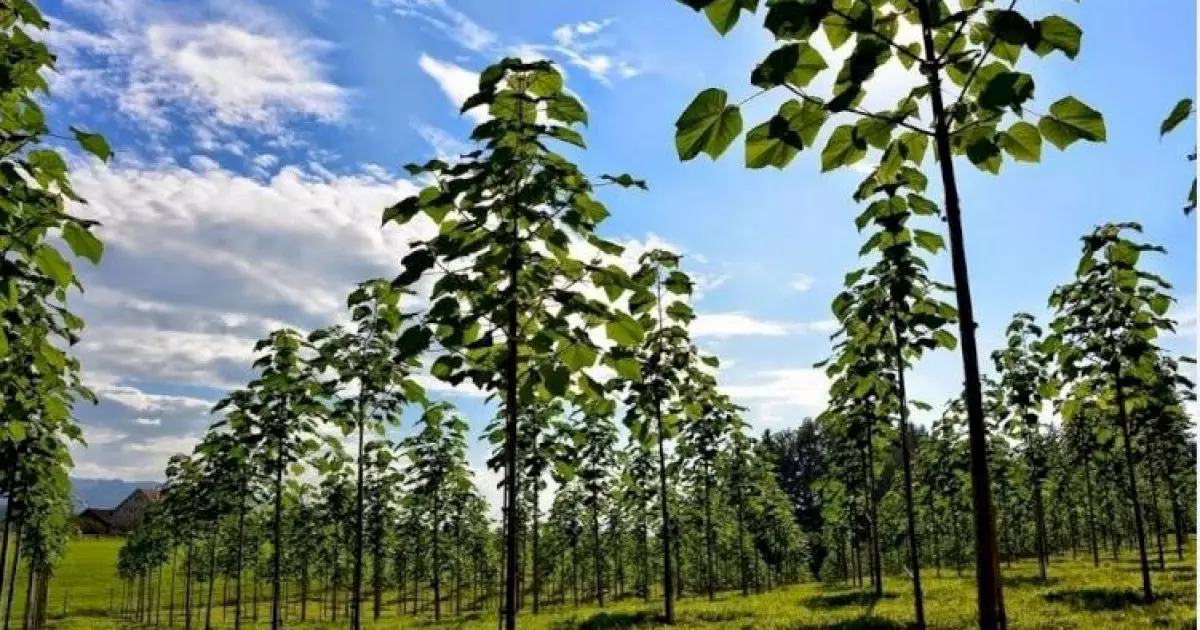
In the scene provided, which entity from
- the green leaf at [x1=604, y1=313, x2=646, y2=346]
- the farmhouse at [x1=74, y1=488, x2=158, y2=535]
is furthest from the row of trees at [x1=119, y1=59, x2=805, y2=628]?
the farmhouse at [x1=74, y1=488, x2=158, y2=535]

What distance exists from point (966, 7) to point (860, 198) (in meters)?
4.25

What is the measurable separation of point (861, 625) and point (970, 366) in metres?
15.1

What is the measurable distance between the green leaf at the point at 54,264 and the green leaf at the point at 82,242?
0.09 metres

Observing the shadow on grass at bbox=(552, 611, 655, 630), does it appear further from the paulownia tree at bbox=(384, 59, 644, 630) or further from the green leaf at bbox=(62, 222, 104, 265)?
the green leaf at bbox=(62, 222, 104, 265)

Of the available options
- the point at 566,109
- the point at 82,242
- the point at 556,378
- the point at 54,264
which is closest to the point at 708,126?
the point at 556,378

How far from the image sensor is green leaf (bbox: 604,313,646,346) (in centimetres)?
466

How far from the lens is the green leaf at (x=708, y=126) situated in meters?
3.04

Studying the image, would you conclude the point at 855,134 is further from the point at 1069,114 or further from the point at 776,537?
the point at 776,537

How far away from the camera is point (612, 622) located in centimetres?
Answer: 2092

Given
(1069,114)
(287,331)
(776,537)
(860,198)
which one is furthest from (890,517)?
(1069,114)

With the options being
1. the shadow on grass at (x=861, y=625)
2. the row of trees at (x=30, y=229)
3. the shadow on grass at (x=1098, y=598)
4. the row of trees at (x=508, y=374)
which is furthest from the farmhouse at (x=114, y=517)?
the row of trees at (x=30, y=229)

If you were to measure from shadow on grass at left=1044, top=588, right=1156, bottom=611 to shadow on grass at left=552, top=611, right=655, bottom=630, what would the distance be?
9.69 m

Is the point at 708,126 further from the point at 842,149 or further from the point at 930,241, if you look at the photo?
the point at 930,241

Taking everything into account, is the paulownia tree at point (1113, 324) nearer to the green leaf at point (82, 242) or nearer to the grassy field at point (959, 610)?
the grassy field at point (959, 610)
